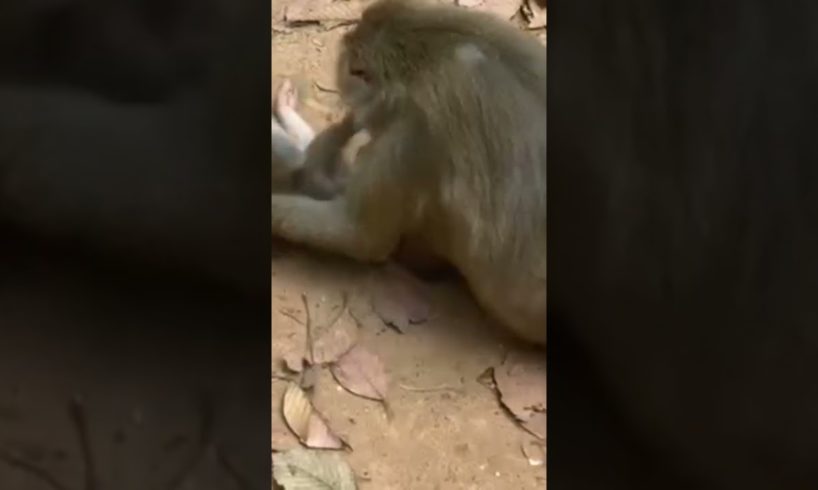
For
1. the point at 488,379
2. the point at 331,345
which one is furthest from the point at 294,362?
the point at 488,379

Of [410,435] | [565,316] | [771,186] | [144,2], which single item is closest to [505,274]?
[565,316]

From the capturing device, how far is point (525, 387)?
90cm

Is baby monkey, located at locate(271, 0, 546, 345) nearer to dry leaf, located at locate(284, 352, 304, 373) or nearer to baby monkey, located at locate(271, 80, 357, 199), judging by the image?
baby monkey, located at locate(271, 80, 357, 199)

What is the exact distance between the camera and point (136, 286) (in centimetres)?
92

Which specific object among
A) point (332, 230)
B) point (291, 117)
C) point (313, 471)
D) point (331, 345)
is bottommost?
point (313, 471)

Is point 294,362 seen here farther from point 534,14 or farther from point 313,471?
point 534,14

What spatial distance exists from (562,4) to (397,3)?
16 centimetres

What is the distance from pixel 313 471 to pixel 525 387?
224mm

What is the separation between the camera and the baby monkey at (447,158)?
89 centimetres

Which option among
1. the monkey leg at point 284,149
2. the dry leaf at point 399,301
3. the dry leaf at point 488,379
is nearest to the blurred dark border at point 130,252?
the monkey leg at point 284,149

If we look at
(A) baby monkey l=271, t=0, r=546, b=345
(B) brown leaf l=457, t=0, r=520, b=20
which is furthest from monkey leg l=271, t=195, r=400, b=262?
(B) brown leaf l=457, t=0, r=520, b=20

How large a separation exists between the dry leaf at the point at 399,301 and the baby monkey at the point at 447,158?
3 cm

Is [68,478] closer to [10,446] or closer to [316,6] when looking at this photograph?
[10,446]

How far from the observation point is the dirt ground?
2.95ft
